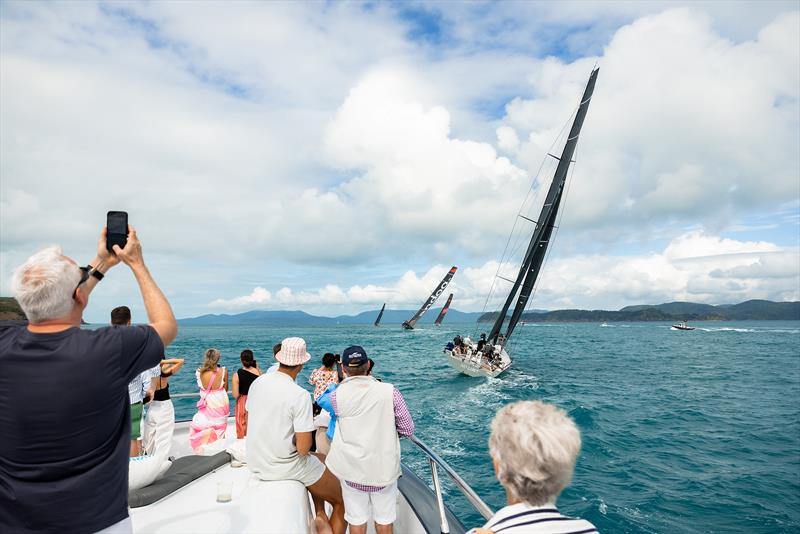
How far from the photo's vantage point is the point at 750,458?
473 inches

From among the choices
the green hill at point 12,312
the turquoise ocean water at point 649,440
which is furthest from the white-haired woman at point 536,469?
the turquoise ocean water at point 649,440

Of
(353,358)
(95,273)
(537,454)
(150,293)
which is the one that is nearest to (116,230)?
(95,273)

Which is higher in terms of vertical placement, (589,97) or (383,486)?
(589,97)

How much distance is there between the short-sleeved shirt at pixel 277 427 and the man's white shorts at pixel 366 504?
0.55m

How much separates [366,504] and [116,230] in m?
2.82

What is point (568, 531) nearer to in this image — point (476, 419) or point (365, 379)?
point (365, 379)

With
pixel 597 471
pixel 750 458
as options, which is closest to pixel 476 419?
pixel 597 471

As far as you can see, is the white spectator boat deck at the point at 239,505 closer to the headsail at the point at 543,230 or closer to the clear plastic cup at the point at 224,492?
the clear plastic cup at the point at 224,492

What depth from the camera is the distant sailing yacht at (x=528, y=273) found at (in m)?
26.2

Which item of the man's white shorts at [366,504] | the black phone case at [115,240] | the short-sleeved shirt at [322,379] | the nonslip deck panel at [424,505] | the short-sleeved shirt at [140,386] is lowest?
the nonslip deck panel at [424,505]

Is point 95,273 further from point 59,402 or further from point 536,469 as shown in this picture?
point 536,469

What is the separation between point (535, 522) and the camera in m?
1.58

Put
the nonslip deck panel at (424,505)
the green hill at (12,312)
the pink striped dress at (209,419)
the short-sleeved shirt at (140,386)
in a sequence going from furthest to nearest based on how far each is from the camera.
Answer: the pink striped dress at (209,419) → the short-sleeved shirt at (140,386) → the nonslip deck panel at (424,505) → the green hill at (12,312)

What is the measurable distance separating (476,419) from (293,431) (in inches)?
496
